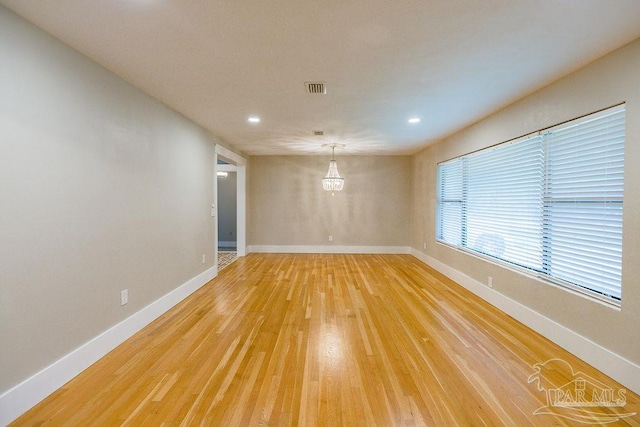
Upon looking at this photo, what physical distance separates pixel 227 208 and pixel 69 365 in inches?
277

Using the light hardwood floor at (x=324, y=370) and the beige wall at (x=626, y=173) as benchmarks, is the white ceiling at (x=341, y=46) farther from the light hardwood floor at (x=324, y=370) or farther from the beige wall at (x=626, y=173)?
the light hardwood floor at (x=324, y=370)

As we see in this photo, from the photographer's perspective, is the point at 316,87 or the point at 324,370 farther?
the point at 316,87

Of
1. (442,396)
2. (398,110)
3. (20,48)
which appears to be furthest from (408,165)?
(20,48)

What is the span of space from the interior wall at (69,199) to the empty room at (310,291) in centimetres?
2

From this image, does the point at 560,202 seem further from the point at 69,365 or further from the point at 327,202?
the point at 327,202

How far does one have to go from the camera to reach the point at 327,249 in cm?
772

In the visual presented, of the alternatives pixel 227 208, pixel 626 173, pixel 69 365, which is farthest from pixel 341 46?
pixel 227 208

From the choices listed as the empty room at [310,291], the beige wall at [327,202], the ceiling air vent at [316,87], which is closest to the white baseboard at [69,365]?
the empty room at [310,291]

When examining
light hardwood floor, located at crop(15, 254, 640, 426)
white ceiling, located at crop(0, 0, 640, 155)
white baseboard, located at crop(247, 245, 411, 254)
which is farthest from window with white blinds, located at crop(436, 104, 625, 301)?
white baseboard, located at crop(247, 245, 411, 254)

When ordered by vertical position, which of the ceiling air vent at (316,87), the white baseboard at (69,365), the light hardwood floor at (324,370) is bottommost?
the light hardwood floor at (324,370)

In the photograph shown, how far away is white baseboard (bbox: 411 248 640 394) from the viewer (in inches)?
82.7

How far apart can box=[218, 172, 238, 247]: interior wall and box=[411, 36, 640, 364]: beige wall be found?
680 cm

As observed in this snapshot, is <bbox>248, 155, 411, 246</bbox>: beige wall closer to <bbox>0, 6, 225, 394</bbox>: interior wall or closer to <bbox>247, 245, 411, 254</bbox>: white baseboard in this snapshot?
<bbox>247, 245, 411, 254</bbox>: white baseboard

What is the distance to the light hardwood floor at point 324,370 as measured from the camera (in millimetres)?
1812
